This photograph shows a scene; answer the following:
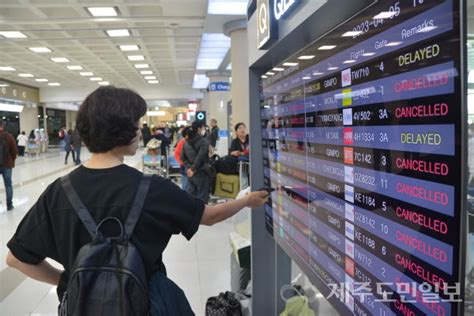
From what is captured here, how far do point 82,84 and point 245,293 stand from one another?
2312 cm

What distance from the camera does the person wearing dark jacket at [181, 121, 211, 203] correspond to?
23.6ft

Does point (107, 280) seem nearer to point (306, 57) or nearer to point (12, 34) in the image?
point (306, 57)

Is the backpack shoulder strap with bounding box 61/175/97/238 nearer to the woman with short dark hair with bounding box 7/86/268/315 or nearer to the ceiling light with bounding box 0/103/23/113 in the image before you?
the woman with short dark hair with bounding box 7/86/268/315

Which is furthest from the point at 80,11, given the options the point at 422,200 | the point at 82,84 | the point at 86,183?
the point at 82,84

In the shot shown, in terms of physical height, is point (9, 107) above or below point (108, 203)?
above

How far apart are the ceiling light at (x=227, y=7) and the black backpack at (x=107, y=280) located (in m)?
8.33

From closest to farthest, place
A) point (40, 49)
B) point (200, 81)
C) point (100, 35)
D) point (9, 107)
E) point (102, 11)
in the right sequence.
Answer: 1. point (102, 11)
2. point (100, 35)
3. point (40, 49)
4. point (9, 107)
5. point (200, 81)

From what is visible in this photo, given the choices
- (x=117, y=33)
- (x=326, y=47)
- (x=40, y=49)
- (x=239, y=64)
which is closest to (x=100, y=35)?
(x=117, y=33)

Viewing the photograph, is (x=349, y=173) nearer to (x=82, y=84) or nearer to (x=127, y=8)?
(x=127, y=8)

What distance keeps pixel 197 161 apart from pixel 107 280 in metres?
5.87

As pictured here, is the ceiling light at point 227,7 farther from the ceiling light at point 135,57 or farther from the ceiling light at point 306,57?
the ceiling light at point 306,57

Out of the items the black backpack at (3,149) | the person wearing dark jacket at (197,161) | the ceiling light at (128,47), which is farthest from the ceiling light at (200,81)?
the person wearing dark jacket at (197,161)

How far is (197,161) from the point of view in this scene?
281 inches

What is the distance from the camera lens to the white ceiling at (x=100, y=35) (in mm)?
9109
